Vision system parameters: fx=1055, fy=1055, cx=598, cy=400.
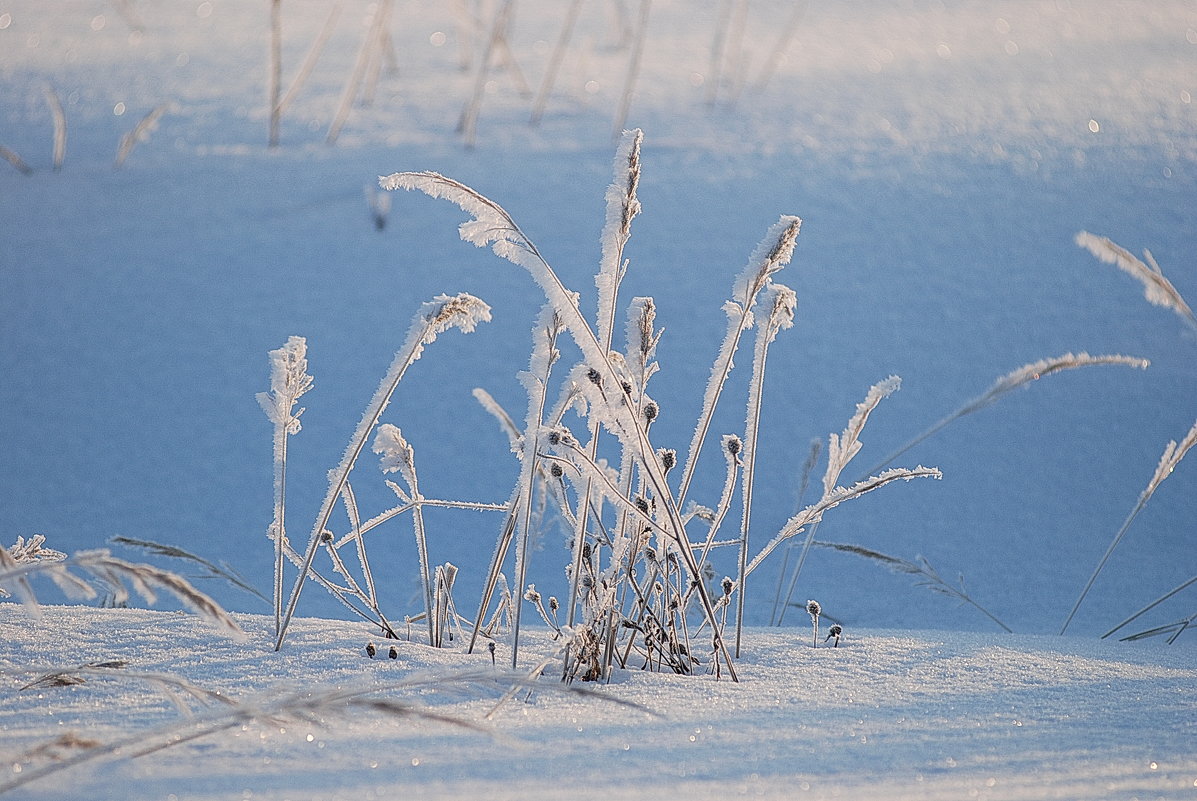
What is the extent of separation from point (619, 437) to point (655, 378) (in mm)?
1013

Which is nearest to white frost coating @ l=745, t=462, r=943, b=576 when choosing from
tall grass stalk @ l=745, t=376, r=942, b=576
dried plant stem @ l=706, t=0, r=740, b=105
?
tall grass stalk @ l=745, t=376, r=942, b=576

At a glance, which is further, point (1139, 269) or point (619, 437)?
point (1139, 269)

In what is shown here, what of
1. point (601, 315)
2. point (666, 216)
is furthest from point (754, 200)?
point (601, 315)

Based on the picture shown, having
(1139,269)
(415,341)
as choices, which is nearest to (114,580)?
(415,341)

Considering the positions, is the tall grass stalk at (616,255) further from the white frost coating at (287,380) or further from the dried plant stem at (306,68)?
the dried plant stem at (306,68)

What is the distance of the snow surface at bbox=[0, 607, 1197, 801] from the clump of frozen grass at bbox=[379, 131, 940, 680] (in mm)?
69

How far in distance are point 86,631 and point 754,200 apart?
164 cm

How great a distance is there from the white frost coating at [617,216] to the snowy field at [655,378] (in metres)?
0.34

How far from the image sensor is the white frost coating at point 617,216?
87 cm

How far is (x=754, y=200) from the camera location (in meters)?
2.28

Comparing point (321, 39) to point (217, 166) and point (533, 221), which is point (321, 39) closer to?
point (217, 166)

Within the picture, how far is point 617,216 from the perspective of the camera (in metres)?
0.89

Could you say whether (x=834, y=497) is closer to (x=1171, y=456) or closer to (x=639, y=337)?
(x=639, y=337)

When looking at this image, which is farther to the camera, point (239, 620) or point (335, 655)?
point (239, 620)
